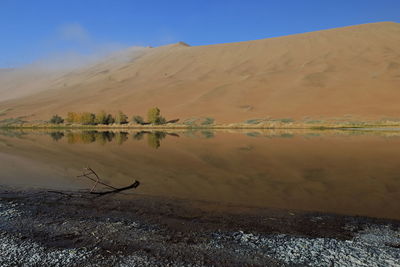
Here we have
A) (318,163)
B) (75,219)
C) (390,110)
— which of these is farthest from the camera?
(390,110)

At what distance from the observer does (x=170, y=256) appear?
18.8 feet

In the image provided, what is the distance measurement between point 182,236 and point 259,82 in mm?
75757

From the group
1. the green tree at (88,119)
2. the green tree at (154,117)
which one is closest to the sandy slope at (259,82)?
the green tree at (154,117)

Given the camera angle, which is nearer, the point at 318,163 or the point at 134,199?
the point at 134,199

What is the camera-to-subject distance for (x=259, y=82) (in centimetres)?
7956

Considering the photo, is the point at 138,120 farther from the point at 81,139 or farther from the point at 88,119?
the point at 81,139

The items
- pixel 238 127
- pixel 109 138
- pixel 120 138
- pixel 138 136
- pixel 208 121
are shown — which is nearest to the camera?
pixel 120 138

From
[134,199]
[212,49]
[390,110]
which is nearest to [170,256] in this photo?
[134,199]

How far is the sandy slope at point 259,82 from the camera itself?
206 feet

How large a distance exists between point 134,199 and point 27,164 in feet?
33.0

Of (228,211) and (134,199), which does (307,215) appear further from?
(134,199)

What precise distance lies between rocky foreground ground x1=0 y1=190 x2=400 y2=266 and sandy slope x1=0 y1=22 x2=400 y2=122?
5205 centimetres

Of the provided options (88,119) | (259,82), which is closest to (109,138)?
(88,119)

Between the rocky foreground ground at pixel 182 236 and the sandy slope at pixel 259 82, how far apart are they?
52046mm
